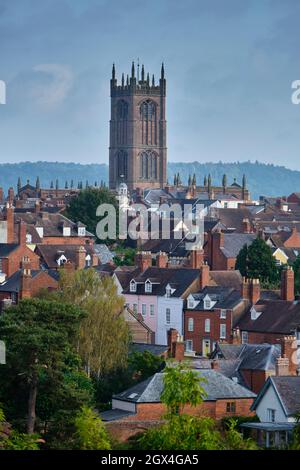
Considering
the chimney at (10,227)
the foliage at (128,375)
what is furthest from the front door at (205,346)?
the chimney at (10,227)

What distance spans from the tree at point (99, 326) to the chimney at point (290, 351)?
22.3 feet

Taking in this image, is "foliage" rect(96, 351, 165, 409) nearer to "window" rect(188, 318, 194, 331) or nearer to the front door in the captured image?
the front door

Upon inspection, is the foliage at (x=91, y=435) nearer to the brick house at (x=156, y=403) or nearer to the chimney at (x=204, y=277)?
the brick house at (x=156, y=403)

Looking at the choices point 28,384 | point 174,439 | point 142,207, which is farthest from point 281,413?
point 142,207

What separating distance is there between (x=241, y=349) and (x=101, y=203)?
65.0 meters

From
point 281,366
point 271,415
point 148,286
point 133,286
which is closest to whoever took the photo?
point 271,415

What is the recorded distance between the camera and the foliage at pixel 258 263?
289 ft

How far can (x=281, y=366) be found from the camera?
58469 millimetres

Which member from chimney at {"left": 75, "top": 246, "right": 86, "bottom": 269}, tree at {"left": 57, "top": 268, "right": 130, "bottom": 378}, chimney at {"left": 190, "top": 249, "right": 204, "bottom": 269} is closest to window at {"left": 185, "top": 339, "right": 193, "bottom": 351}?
tree at {"left": 57, "top": 268, "right": 130, "bottom": 378}

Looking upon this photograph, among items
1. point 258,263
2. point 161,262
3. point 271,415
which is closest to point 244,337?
point 161,262

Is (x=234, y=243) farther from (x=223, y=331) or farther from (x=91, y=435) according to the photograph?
(x=91, y=435)

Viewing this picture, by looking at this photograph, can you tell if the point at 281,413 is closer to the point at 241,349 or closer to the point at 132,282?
the point at 241,349

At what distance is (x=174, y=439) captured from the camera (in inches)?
1436

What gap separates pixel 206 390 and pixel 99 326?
33.9 ft
